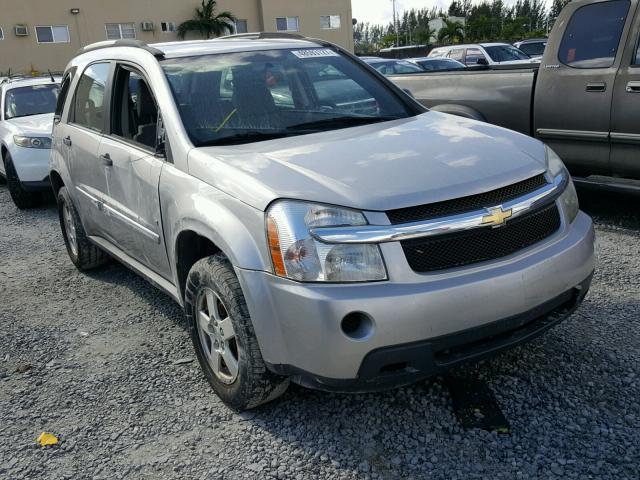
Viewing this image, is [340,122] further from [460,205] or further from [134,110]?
[134,110]

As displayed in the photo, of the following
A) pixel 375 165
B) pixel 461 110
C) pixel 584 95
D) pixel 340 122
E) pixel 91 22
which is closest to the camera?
pixel 375 165

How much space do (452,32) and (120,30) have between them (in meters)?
25.5

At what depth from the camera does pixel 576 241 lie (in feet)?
9.73

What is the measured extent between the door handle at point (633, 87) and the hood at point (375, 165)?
2.19 metres

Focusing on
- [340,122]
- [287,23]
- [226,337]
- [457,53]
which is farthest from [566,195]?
[287,23]

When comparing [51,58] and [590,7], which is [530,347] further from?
[51,58]

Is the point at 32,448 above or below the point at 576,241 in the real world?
below

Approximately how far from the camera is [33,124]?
841 cm

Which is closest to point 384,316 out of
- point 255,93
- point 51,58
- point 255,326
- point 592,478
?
point 255,326

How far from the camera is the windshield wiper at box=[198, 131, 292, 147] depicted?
3.32 metres

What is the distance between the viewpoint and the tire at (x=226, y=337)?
9.24 feet

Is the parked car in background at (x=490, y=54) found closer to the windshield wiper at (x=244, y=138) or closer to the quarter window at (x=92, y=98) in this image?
the quarter window at (x=92, y=98)

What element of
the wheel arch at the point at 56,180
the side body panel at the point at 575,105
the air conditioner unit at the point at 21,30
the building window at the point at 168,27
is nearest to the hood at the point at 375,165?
the side body panel at the point at 575,105

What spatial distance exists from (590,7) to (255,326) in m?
4.50
